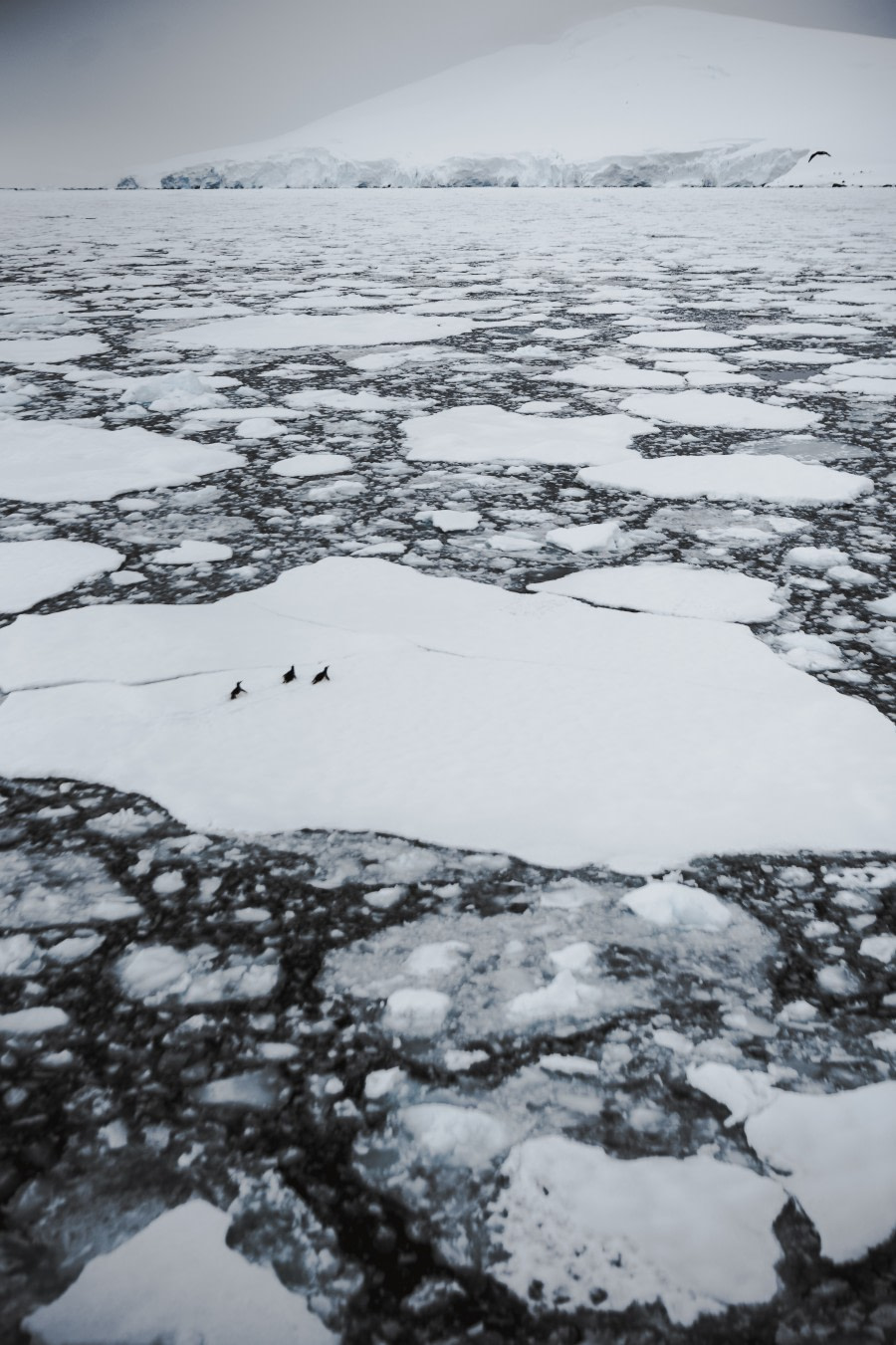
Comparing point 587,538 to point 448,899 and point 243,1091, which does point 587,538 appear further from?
point 243,1091

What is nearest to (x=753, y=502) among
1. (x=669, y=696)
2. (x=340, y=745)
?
(x=669, y=696)

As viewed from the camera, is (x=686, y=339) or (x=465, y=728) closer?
(x=465, y=728)

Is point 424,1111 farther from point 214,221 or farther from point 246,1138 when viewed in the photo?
point 214,221

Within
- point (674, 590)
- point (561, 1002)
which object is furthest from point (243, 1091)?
point (674, 590)

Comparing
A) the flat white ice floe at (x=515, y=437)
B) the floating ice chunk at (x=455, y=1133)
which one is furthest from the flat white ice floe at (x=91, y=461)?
the floating ice chunk at (x=455, y=1133)

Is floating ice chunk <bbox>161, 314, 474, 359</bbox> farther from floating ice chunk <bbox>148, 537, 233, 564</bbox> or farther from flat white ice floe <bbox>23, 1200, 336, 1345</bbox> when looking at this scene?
flat white ice floe <bbox>23, 1200, 336, 1345</bbox>

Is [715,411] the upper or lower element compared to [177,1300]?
upper

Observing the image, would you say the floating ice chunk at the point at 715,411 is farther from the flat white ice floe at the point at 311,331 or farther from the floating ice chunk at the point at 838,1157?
the floating ice chunk at the point at 838,1157

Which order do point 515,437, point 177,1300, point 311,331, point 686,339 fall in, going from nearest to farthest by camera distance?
point 177,1300
point 515,437
point 686,339
point 311,331
